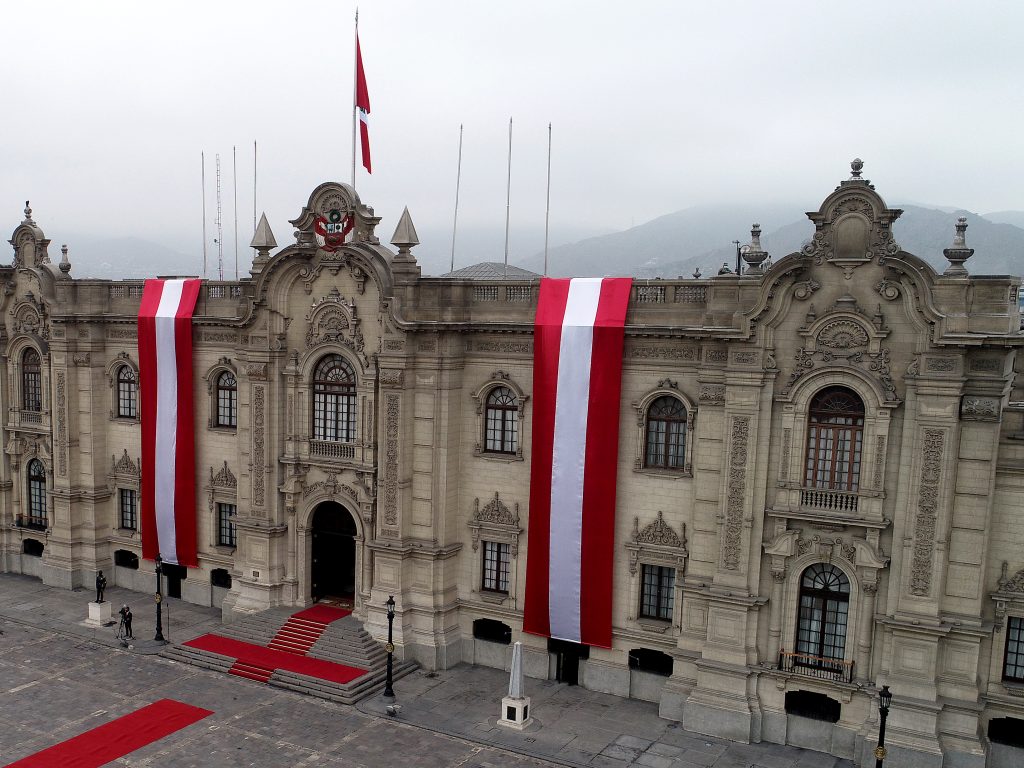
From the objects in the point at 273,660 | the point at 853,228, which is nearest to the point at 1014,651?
the point at 853,228

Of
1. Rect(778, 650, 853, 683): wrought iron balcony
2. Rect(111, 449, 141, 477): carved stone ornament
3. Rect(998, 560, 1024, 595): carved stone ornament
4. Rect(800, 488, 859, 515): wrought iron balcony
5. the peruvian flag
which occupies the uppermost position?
the peruvian flag

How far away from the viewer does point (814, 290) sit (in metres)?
29.4

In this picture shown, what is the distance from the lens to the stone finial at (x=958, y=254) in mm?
27062

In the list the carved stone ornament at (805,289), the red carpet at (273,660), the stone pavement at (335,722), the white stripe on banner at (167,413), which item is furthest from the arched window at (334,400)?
the carved stone ornament at (805,289)

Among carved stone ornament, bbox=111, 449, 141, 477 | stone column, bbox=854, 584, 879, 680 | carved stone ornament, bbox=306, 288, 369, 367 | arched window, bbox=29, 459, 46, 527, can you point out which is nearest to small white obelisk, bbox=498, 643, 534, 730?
stone column, bbox=854, 584, 879, 680

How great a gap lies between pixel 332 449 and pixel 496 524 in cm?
791

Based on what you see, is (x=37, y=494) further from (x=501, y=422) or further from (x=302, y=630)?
(x=501, y=422)

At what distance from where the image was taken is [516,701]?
105 ft

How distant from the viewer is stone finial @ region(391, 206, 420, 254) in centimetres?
3597

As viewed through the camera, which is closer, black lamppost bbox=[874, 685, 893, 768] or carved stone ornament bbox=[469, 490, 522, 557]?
black lamppost bbox=[874, 685, 893, 768]

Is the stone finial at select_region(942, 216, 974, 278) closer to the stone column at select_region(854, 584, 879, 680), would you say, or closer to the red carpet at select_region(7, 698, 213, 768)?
the stone column at select_region(854, 584, 879, 680)

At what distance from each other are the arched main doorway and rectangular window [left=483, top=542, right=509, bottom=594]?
608 cm

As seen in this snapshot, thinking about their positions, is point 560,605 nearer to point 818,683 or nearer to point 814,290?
point 818,683

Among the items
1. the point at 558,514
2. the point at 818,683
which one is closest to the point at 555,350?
the point at 558,514
